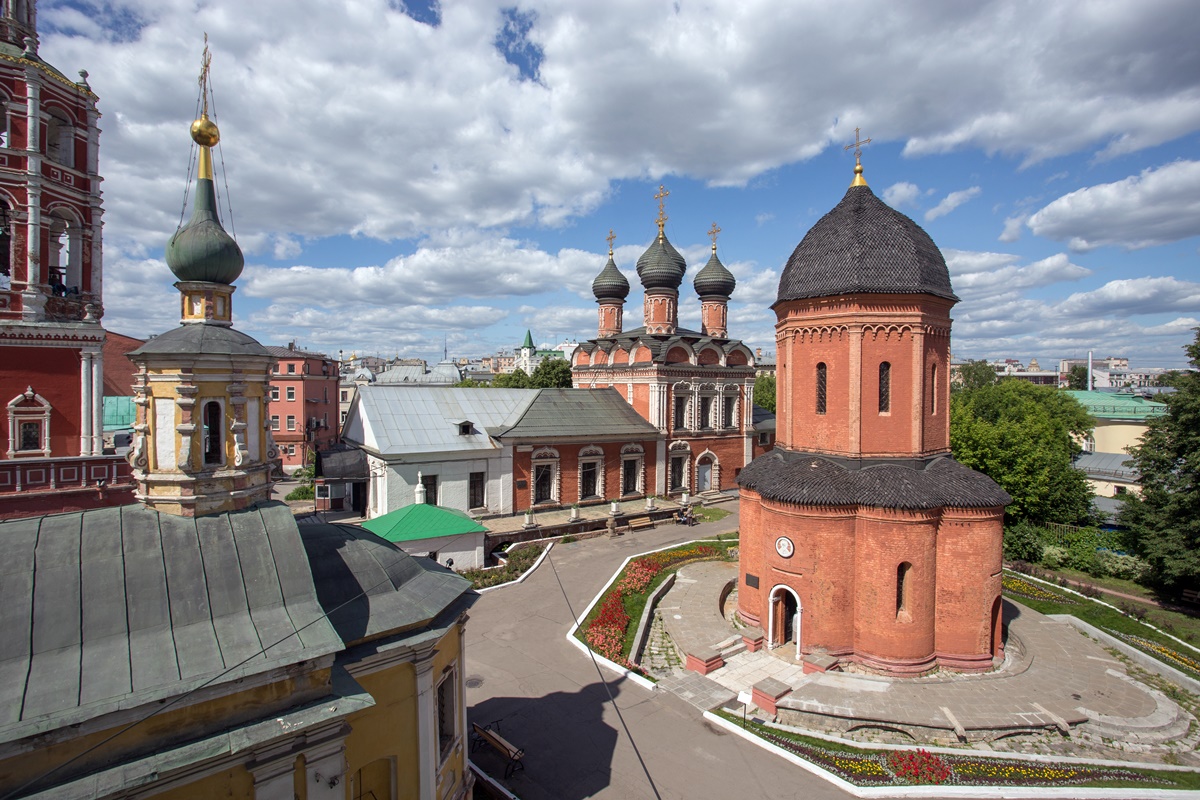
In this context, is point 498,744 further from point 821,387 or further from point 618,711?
point 821,387

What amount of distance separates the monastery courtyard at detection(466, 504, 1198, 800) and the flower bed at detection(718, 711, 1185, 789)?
20.7 inches

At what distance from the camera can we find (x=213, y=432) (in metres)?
7.41

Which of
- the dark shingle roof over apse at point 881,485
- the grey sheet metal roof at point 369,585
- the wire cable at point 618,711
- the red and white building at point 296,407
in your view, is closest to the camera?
the grey sheet metal roof at point 369,585

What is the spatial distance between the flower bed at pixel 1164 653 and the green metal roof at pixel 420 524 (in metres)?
17.9

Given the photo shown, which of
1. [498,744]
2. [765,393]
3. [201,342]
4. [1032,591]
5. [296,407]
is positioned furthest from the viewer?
[765,393]

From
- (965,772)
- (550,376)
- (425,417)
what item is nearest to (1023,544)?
(965,772)

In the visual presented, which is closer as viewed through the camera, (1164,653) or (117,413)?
(1164,653)

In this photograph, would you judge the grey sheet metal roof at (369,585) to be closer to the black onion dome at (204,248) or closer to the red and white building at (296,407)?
the black onion dome at (204,248)

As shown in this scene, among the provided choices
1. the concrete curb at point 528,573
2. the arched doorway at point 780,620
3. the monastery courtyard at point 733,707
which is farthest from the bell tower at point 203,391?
the arched doorway at point 780,620

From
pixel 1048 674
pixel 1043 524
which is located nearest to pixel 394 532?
pixel 1048 674

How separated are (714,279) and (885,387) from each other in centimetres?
2059

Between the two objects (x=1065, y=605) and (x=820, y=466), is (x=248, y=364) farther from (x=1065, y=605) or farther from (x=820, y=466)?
(x=1065, y=605)

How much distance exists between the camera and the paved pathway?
9.52 m

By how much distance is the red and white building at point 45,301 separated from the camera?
13.7 m
